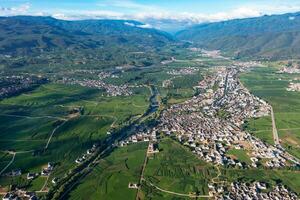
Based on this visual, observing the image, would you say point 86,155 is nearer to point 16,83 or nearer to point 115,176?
point 115,176

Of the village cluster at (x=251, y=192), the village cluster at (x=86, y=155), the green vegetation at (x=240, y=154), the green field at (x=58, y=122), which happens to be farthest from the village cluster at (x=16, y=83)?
the village cluster at (x=251, y=192)

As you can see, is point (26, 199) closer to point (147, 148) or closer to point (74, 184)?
point (74, 184)

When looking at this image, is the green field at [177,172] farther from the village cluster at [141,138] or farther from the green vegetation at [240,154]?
the green vegetation at [240,154]

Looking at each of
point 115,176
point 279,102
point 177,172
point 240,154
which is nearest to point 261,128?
point 240,154

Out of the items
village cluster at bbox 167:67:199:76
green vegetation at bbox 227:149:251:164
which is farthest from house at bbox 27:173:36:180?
→ village cluster at bbox 167:67:199:76

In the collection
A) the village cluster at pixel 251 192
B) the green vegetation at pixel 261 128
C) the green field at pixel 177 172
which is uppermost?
the village cluster at pixel 251 192

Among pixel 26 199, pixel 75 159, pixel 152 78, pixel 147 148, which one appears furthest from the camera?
pixel 152 78

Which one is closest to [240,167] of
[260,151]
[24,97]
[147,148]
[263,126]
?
[260,151]
